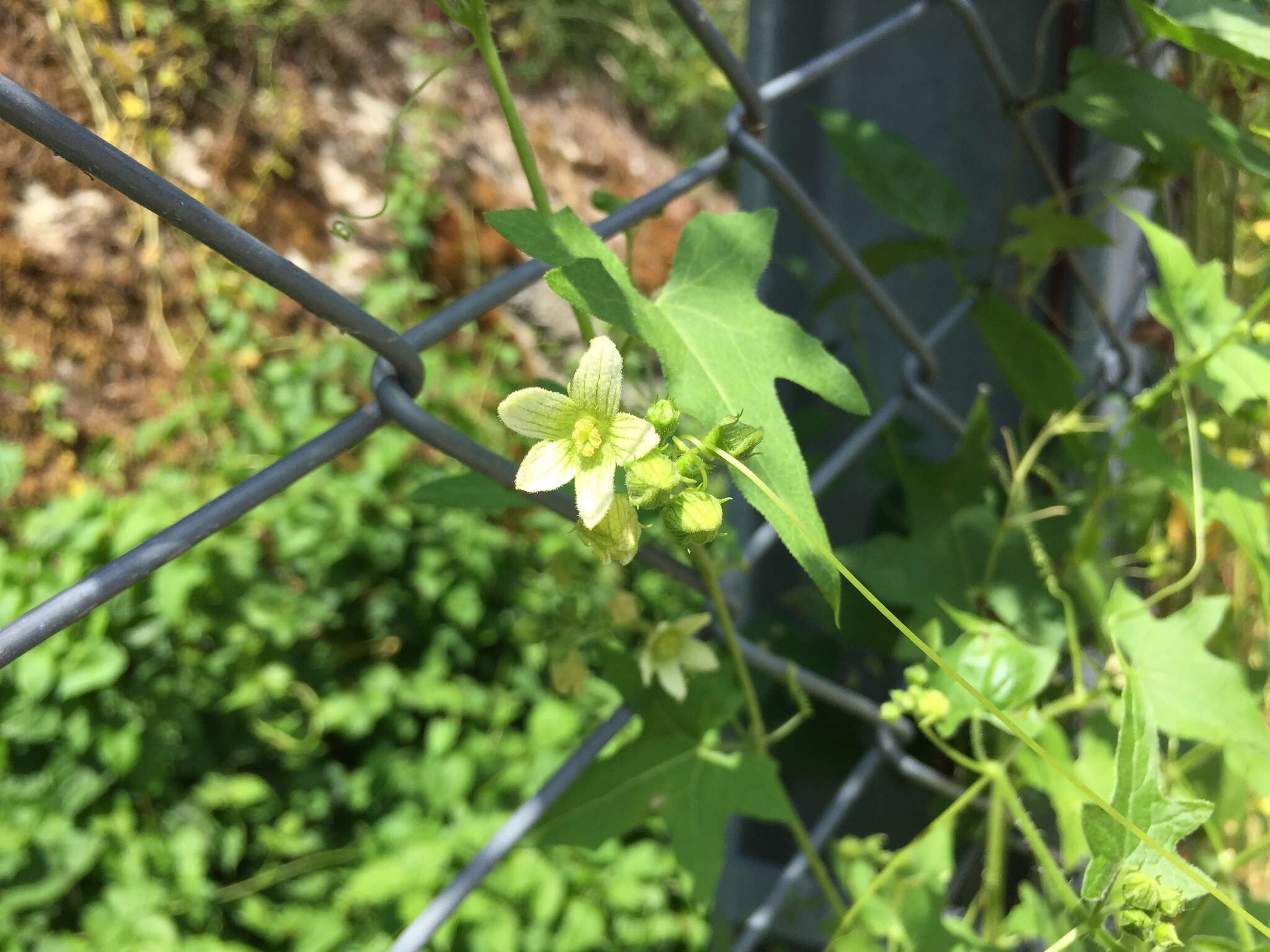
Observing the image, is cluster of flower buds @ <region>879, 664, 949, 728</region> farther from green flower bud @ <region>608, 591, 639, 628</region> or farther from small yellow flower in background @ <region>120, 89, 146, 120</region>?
small yellow flower in background @ <region>120, 89, 146, 120</region>

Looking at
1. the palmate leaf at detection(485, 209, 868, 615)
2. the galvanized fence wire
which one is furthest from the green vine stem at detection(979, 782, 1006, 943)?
the palmate leaf at detection(485, 209, 868, 615)

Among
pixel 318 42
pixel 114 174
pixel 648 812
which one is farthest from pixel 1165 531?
pixel 318 42

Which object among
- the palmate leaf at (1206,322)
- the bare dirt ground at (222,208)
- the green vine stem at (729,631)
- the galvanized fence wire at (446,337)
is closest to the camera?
the galvanized fence wire at (446,337)

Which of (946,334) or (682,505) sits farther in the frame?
(946,334)

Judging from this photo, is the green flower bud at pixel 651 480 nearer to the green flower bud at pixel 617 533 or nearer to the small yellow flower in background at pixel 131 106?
the green flower bud at pixel 617 533

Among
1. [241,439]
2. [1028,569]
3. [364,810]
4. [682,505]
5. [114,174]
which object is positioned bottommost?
[364,810]

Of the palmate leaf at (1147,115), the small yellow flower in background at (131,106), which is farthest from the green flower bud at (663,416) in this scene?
the small yellow flower in background at (131,106)

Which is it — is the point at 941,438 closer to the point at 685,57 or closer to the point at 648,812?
the point at 648,812
